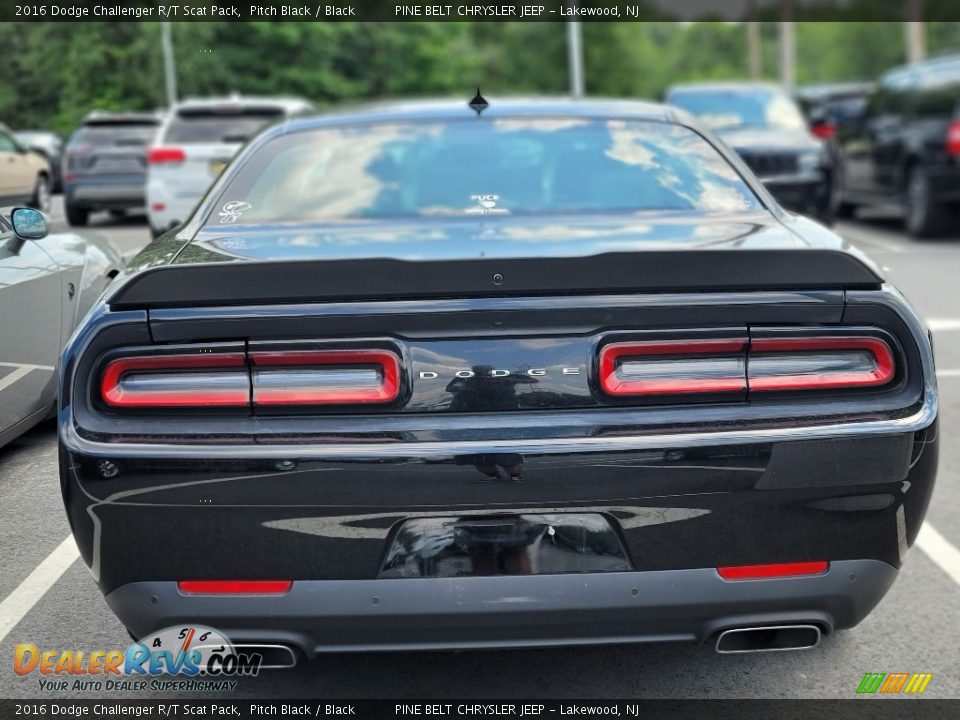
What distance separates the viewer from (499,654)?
3.36 metres

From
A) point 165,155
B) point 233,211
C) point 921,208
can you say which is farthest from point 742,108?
point 233,211

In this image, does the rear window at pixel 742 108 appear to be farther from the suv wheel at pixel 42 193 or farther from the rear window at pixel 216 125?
the suv wheel at pixel 42 193

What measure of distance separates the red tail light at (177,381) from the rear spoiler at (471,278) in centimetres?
12

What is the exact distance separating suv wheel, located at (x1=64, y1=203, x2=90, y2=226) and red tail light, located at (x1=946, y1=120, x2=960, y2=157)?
898 cm

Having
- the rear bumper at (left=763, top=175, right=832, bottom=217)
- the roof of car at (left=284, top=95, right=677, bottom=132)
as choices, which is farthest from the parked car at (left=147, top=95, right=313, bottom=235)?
the rear bumper at (left=763, top=175, right=832, bottom=217)

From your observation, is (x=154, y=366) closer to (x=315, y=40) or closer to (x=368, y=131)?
(x=368, y=131)

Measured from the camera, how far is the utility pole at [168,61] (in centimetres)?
772

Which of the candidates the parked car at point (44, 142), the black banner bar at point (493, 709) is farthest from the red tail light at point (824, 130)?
the black banner bar at point (493, 709)

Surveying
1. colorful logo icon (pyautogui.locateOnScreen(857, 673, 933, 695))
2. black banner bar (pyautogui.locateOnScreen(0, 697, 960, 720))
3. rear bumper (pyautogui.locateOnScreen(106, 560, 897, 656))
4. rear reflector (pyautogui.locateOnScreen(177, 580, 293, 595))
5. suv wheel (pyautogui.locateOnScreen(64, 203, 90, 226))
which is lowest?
colorful logo icon (pyautogui.locateOnScreen(857, 673, 933, 695))

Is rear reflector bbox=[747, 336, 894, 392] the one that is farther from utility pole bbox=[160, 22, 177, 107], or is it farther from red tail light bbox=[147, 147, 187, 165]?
red tail light bbox=[147, 147, 187, 165]

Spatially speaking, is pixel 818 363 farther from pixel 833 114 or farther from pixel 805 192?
pixel 833 114

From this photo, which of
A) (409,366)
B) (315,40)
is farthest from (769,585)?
(315,40)

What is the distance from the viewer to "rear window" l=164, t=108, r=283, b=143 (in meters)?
11.6

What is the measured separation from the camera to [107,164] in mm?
8570
